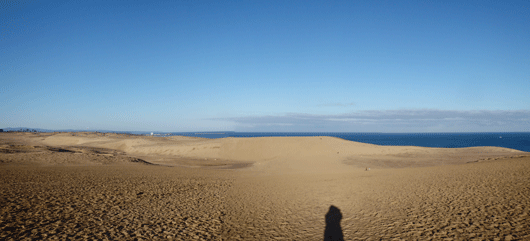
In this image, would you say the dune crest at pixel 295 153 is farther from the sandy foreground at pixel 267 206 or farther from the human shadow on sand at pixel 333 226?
the human shadow on sand at pixel 333 226

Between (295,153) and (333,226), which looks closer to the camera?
(333,226)

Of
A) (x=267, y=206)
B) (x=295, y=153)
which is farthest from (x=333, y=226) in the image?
(x=295, y=153)

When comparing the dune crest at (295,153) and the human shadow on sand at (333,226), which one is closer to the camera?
the human shadow on sand at (333,226)

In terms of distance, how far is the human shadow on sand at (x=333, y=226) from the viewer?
23.8 feet

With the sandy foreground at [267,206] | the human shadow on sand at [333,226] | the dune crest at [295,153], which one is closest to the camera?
the sandy foreground at [267,206]

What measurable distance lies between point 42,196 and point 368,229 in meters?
11.8

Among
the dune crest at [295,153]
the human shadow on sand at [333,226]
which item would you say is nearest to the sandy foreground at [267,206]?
the human shadow on sand at [333,226]

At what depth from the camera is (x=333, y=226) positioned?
816 cm

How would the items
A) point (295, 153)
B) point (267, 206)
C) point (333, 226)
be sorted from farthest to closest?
1. point (295, 153)
2. point (267, 206)
3. point (333, 226)

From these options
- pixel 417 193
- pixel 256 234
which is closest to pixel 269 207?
pixel 256 234

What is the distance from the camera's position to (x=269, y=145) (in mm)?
35656

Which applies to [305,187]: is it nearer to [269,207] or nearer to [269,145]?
[269,207]

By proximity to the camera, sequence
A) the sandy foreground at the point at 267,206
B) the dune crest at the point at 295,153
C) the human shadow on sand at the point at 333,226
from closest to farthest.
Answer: the sandy foreground at the point at 267,206, the human shadow on sand at the point at 333,226, the dune crest at the point at 295,153

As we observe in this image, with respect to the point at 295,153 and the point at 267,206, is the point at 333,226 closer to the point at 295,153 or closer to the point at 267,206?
the point at 267,206
